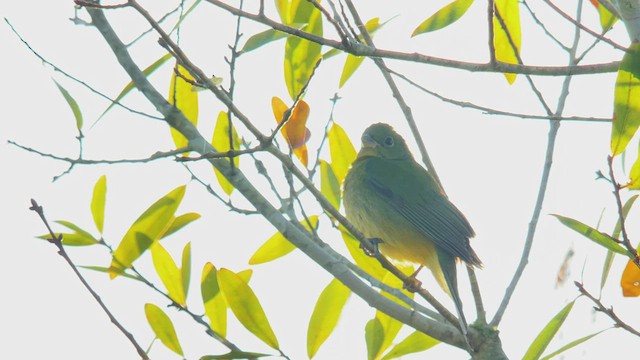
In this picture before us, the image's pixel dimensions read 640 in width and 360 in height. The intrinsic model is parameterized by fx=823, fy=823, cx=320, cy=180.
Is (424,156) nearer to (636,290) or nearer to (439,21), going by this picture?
(439,21)

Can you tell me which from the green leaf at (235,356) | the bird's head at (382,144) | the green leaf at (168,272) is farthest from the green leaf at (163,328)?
the bird's head at (382,144)

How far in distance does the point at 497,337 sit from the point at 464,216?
7.14 ft

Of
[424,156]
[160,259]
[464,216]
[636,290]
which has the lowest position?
[160,259]

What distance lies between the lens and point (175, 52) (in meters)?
3.02

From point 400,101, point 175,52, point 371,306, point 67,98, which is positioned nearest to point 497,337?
point 371,306

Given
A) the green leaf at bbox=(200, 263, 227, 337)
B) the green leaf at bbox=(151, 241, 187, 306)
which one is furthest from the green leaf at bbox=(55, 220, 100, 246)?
the green leaf at bbox=(200, 263, 227, 337)

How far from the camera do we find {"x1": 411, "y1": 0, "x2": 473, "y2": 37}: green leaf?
3.62m

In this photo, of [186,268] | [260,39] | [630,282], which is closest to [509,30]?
[260,39]

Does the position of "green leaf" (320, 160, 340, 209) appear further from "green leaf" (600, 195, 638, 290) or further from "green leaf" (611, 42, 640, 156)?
"green leaf" (611, 42, 640, 156)

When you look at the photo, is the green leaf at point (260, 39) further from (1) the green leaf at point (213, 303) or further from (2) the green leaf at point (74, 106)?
(1) the green leaf at point (213, 303)

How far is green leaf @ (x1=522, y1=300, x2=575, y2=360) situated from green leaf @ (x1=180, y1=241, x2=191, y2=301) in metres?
1.47

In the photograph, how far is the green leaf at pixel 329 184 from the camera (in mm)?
4262

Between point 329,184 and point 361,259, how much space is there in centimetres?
42

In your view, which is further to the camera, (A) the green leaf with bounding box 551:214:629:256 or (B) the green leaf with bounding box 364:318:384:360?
(B) the green leaf with bounding box 364:318:384:360
